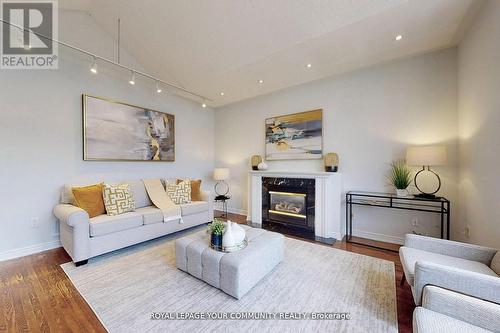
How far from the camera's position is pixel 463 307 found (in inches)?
44.1

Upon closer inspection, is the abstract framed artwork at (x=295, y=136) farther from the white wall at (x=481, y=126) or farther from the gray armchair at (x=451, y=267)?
the gray armchair at (x=451, y=267)

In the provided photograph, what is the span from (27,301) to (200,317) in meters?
1.67

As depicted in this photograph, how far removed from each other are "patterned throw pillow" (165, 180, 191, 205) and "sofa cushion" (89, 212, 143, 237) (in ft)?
2.69

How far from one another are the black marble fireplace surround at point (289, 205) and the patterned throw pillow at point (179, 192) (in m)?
1.55

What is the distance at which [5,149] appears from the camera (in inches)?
104

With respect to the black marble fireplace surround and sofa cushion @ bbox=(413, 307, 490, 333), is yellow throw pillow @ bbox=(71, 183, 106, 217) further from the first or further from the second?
sofa cushion @ bbox=(413, 307, 490, 333)

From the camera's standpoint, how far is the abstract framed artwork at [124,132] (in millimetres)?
3346

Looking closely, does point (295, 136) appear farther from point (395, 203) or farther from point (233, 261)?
point (233, 261)

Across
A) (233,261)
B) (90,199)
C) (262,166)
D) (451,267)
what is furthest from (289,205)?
(90,199)

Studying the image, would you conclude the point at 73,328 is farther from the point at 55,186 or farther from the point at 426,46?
the point at 426,46

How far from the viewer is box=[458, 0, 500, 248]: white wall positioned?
1.81 meters

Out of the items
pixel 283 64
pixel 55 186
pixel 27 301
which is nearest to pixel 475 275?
pixel 283 64

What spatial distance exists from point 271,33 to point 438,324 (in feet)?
10.6

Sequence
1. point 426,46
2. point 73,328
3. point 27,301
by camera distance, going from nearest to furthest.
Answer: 1. point 73,328
2. point 27,301
3. point 426,46
